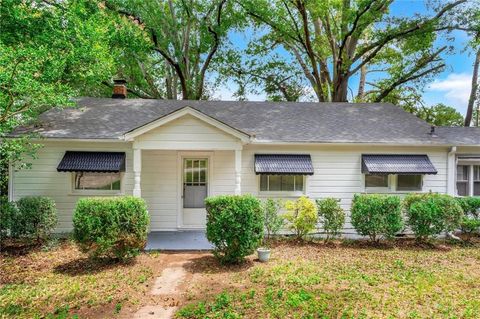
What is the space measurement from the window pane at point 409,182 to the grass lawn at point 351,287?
2.46 metres

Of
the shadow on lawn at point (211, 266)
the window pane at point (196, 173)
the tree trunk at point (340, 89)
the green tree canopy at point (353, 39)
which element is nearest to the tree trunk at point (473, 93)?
the green tree canopy at point (353, 39)

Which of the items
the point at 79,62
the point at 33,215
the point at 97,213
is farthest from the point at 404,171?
the point at 33,215

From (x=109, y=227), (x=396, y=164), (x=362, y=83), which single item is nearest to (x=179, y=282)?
(x=109, y=227)

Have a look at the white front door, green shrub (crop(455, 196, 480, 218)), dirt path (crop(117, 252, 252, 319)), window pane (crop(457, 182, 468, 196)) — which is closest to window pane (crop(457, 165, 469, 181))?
window pane (crop(457, 182, 468, 196))

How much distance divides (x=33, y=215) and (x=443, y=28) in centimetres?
1910

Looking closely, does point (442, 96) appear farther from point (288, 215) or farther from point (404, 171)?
point (288, 215)

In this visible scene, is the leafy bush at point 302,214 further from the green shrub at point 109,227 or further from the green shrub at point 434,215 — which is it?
the green shrub at point 109,227

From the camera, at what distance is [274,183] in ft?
31.7

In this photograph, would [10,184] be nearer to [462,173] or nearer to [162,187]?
[162,187]

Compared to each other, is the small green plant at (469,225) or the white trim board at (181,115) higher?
the white trim board at (181,115)

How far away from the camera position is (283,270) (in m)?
6.35

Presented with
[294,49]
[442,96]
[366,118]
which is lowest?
[366,118]

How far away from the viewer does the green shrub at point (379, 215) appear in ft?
26.3

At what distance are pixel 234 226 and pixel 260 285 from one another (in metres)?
1.31
